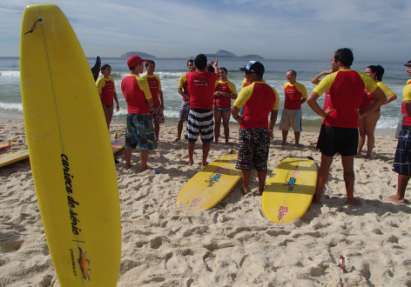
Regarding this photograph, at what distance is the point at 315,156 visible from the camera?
6629 millimetres

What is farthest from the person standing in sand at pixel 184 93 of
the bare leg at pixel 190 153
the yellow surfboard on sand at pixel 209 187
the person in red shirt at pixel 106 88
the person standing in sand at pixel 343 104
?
the person standing in sand at pixel 343 104

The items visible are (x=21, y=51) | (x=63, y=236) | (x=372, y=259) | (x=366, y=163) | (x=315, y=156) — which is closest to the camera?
(x=21, y=51)

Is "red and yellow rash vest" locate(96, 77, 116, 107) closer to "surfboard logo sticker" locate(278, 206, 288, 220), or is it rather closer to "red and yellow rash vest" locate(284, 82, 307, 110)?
"red and yellow rash vest" locate(284, 82, 307, 110)

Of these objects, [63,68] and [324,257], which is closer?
[63,68]

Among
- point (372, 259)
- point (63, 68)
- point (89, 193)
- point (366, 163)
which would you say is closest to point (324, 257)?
point (372, 259)

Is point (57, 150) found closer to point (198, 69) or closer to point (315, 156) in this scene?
point (198, 69)

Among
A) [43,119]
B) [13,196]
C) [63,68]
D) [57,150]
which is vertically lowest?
[13,196]

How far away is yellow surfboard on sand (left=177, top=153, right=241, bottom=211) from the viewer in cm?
417

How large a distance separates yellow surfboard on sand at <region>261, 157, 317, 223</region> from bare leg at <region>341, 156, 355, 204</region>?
41cm

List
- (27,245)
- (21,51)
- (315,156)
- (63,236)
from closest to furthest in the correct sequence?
(21,51) < (63,236) < (27,245) < (315,156)

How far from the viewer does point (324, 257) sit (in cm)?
294

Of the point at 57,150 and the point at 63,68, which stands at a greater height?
the point at 63,68

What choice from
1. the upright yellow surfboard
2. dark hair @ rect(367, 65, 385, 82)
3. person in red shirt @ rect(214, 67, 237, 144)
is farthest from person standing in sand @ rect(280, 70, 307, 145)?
the upright yellow surfboard

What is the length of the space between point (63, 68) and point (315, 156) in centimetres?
538
